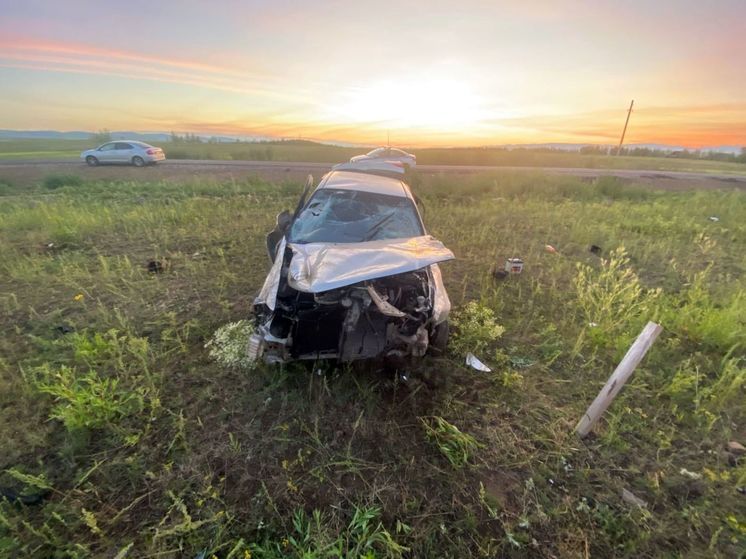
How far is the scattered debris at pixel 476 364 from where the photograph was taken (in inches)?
126

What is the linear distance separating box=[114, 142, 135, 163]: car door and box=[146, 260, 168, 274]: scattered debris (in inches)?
539

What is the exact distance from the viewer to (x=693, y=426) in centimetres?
273

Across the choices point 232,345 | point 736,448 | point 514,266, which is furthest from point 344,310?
point 514,266

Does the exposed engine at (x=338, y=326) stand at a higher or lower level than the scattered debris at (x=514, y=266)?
higher

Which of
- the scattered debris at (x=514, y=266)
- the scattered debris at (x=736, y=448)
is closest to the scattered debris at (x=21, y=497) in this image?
the scattered debris at (x=736, y=448)

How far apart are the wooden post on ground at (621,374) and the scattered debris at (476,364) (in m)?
0.85

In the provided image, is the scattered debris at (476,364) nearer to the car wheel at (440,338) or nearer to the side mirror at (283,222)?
the car wheel at (440,338)

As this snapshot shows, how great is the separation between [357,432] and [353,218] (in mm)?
2344

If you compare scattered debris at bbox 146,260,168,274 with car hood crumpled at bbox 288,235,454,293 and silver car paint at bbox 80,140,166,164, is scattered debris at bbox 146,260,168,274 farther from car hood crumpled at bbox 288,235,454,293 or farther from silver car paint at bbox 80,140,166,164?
silver car paint at bbox 80,140,166,164

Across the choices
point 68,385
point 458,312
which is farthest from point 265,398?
point 458,312

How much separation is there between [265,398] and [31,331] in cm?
290

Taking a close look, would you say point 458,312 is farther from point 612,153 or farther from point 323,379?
point 612,153

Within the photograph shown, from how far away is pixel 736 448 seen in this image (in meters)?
2.53

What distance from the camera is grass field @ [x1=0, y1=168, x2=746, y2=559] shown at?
1925mm
